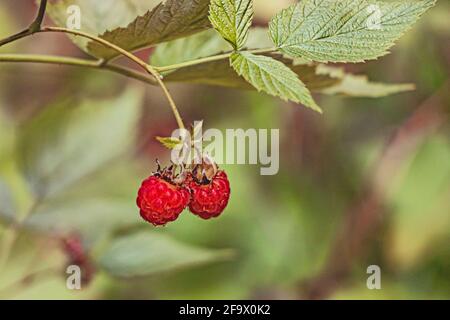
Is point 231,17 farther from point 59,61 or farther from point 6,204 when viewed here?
point 6,204

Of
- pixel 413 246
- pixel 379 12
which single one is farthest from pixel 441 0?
pixel 379 12

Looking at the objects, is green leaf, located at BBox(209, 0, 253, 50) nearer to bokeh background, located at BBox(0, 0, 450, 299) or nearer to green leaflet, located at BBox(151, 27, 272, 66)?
green leaflet, located at BBox(151, 27, 272, 66)

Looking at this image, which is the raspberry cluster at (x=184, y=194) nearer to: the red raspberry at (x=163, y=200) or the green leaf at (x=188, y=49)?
the red raspberry at (x=163, y=200)

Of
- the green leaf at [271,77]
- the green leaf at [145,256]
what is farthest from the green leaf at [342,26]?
the green leaf at [145,256]

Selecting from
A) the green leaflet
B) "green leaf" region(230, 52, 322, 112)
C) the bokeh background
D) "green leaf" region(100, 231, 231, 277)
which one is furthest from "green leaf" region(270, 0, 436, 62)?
the bokeh background

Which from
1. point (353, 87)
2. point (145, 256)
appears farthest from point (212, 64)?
point (145, 256)
